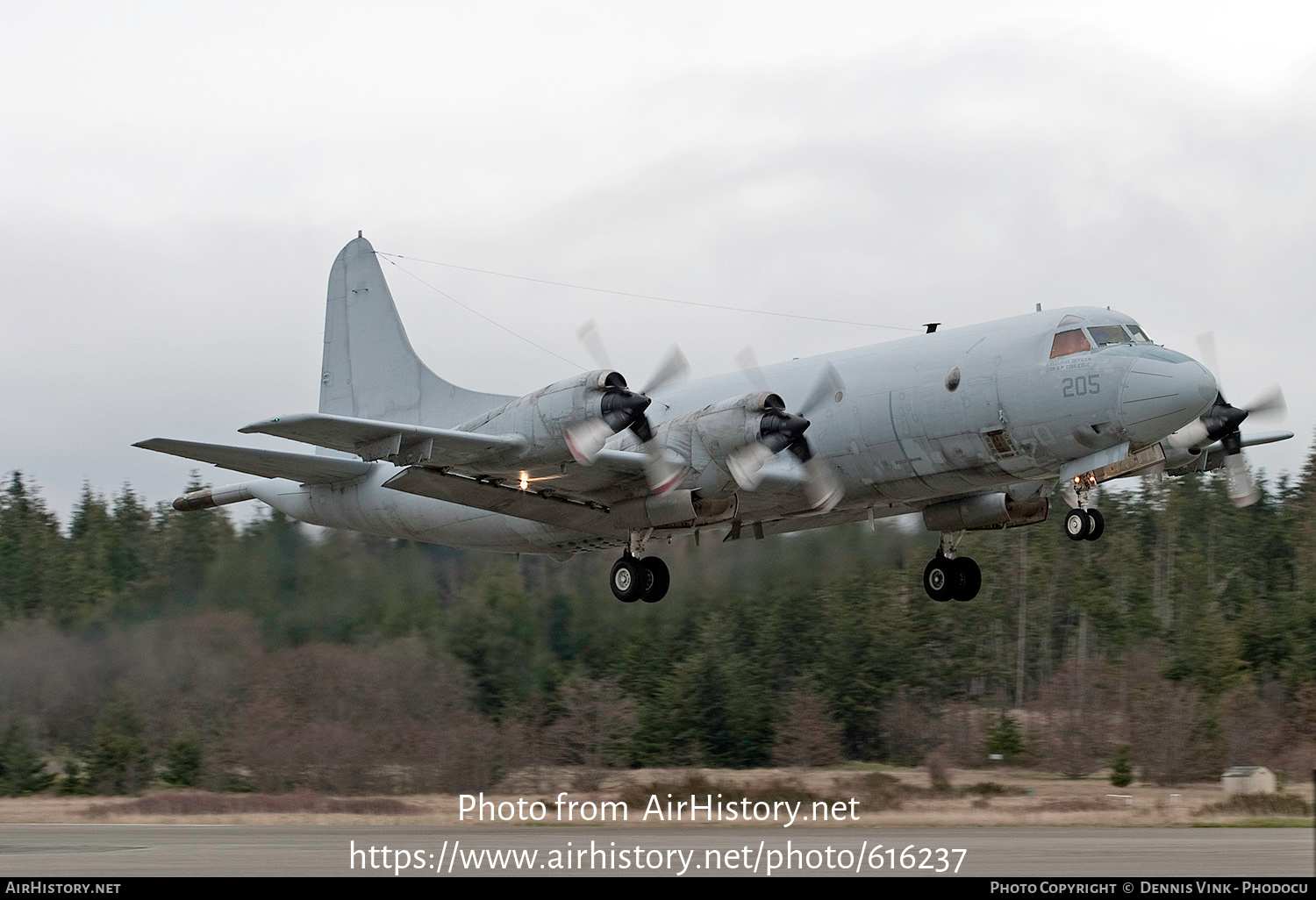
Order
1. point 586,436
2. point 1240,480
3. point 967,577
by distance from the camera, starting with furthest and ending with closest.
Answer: point 967,577 < point 1240,480 < point 586,436

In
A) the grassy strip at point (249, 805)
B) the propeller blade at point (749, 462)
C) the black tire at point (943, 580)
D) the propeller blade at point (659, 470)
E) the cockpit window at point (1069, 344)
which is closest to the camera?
the cockpit window at point (1069, 344)

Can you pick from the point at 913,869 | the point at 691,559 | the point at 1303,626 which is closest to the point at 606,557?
the point at 691,559

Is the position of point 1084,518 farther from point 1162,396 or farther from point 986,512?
point 986,512

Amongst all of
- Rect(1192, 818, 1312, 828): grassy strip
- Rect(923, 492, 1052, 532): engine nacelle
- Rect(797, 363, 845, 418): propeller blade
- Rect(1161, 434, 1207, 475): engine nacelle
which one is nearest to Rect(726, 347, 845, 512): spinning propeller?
Rect(797, 363, 845, 418): propeller blade

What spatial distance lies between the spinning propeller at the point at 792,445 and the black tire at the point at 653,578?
2607mm

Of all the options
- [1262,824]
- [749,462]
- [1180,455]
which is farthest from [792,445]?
[1262,824]

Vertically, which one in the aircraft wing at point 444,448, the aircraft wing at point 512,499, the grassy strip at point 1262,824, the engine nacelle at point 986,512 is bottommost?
the grassy strip at point 1262,824

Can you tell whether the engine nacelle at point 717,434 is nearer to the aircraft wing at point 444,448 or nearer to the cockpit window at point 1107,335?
the aircraft wing at point 444,448

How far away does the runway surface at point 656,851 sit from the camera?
15.8m

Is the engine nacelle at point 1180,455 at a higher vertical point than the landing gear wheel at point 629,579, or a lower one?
higher

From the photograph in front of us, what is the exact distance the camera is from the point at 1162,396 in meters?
18.5

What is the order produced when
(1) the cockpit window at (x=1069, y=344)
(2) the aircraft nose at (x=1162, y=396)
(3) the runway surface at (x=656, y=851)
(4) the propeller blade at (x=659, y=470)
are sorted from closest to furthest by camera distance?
(3) the runway surface at (x=656, y=851), (2) the aircraft nose at (x=1162, y=396), (1) the cockpit window at (x=1069, y=344), (4) the propeller blade at (x=659, y=470)

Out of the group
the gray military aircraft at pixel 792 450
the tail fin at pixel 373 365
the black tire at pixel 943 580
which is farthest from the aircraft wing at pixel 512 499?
the black tire at pixel 943 580

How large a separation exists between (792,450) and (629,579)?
3.40 metres
